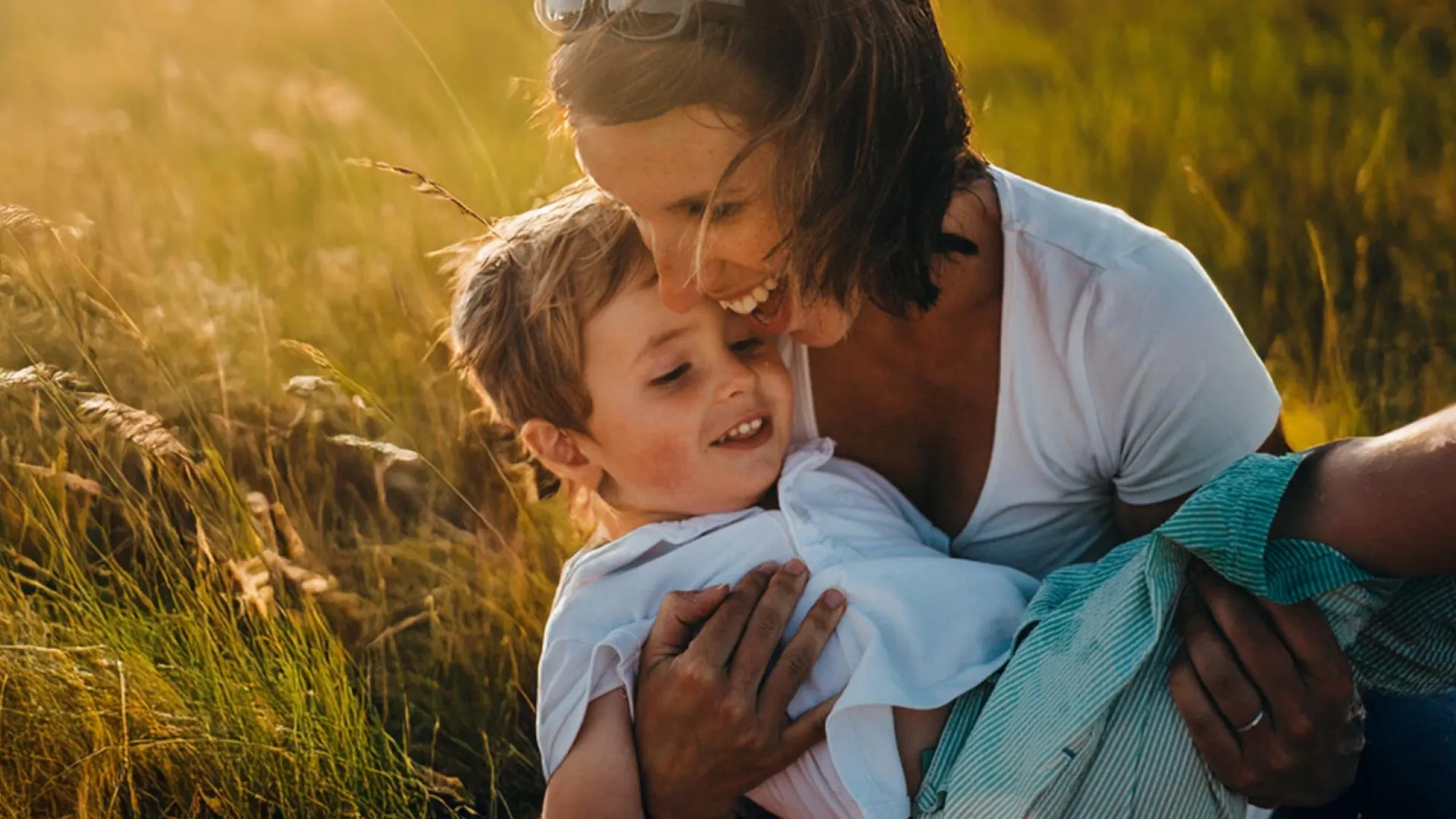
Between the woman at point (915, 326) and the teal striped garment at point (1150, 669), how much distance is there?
0.05m

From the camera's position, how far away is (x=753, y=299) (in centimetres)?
225

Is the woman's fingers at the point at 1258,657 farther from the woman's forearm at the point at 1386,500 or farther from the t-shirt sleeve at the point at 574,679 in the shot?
the t-shirt sleeve at the point at 574,679

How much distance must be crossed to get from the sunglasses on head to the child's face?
0.46 metres

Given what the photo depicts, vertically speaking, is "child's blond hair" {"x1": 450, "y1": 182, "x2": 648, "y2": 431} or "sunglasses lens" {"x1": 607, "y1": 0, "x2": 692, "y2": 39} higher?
"sunglasses lens" {"x1": 607, "y1": 0, "x2": 692, "y2": 39}

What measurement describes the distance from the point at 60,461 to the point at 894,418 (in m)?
1.50

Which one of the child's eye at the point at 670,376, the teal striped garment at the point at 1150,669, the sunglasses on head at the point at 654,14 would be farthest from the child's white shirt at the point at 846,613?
the sunglasses on head at the point at 654,14

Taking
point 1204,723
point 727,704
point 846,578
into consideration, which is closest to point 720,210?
point 846,578

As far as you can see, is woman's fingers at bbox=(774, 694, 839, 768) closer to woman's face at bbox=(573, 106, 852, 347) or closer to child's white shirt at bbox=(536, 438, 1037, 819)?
child's white shirt at bbox=(536, 438, 1037, 819)

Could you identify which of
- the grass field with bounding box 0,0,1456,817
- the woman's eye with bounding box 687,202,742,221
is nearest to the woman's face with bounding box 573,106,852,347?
the woman's eye with bounding box 687,202,742,221

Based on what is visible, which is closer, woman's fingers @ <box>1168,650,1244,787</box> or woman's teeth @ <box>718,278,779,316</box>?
woman's fingers @ <box>1168,650,1244,787</box>

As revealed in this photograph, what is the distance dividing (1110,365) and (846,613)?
0.55 metres

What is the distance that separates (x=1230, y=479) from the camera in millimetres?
1780

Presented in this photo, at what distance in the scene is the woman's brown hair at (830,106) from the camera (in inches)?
77.4

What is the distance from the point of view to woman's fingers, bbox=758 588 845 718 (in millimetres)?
2061
